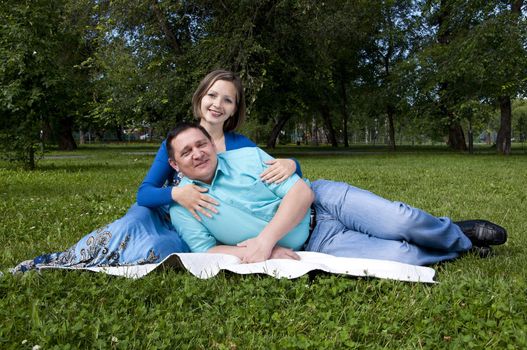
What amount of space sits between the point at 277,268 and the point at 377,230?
0.92m

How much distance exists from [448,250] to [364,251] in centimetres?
67

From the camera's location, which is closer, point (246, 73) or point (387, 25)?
point (246, 73)

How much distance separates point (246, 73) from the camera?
19625 millimetres

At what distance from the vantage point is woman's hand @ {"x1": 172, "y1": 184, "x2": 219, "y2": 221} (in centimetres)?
365

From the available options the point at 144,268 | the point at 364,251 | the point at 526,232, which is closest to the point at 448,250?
the point at 364,251

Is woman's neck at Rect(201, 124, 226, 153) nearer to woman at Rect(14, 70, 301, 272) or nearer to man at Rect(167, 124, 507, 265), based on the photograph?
woman at Rect(14, 70, 301, 272)

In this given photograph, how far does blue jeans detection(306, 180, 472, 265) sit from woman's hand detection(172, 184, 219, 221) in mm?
943

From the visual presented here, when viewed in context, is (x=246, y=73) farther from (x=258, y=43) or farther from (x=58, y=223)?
(x=58, y=223)

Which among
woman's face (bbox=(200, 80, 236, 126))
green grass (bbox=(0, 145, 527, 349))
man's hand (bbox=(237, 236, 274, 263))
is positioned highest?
woman's face (bbox=(200, 80, 236, 126))

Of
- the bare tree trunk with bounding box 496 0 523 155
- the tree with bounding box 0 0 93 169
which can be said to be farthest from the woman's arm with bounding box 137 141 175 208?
the bare tree trunk with bounding box 496 0 523 155

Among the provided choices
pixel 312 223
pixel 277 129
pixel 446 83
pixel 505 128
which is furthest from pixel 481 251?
pixel 277 129

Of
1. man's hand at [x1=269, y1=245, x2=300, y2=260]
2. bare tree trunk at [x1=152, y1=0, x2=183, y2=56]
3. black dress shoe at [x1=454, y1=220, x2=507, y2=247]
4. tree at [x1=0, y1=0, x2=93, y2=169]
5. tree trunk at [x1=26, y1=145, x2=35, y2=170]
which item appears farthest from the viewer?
bare tree trunk at [x1=152, y1=0, x2=183, y2=56]

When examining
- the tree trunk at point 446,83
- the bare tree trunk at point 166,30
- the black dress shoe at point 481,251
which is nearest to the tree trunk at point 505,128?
the tree trunk at point 446,83

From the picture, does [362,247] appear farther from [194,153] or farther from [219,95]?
[219,95]
